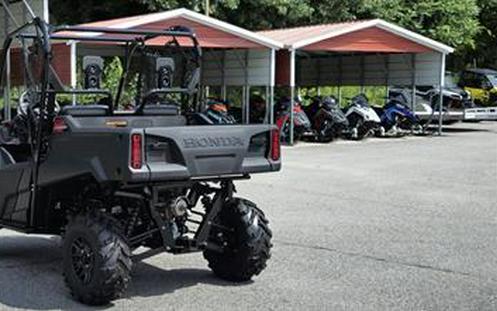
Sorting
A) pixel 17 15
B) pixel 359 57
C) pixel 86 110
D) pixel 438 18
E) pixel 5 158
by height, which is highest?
pixel 438 18

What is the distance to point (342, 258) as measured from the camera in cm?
784

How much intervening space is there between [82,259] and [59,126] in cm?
103

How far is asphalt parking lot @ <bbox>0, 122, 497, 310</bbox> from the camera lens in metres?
6.37

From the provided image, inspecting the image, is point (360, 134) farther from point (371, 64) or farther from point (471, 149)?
point (371, 64)

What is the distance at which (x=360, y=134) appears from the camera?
891 inches

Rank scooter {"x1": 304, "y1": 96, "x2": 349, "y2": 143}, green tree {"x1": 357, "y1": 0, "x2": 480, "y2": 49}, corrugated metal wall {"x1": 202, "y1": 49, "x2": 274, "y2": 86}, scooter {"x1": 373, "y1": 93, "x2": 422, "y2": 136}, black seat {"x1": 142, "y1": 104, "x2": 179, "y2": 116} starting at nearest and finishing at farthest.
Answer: black seat {"x1": 142, "y1": 104, "x2": 179, "y2": 116}, scooter {"x1": 304, "y1": 96, "x2": 349, "y2": 143}, corrugated metal wall {"x1": 202, "y1": 49, "x2": 274, "y2": 86}, scooter {"x1": 373, "y1": 93, "x2": 422, "y2": 136}, green tree {"x1": 357, "y1": 0, "x2": 480, "y2": 49}

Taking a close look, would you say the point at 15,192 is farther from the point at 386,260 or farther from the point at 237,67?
the point at 237,67

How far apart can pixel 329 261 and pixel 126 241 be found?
2269 millimetres

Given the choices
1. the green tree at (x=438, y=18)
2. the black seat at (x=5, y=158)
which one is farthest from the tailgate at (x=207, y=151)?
the green tree at (x=438, y=18)

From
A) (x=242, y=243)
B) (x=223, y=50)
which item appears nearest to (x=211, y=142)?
(x=242, y=243)

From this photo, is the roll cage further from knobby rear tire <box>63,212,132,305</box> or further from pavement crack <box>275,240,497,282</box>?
pavement crack <box>275,240,497,282</box>

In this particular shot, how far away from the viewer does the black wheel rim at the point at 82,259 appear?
6113 mm

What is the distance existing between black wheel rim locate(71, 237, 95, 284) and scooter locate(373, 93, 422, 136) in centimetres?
1757

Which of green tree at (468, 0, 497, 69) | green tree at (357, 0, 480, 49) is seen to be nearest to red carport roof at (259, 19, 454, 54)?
green tree at (357, 0, 480, 49)
